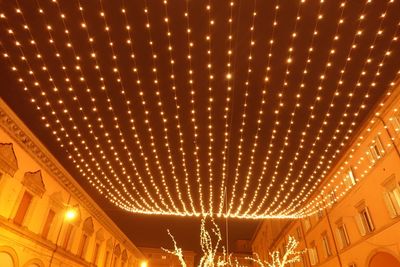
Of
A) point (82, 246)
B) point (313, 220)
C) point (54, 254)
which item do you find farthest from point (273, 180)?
point (82, 246)

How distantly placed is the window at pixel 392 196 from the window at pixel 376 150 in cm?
98

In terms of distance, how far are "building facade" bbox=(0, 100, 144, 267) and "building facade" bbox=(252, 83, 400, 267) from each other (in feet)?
36.4

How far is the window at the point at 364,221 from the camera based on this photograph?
36.7 ft

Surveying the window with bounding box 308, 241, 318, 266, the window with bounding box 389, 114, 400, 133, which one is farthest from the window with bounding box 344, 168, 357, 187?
the window with bounding box 308, 241, 318, 266

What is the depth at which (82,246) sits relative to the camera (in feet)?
51.4

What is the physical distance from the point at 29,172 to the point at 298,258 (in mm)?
17209

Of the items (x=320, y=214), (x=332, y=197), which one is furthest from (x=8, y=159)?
(x=320, y=214)

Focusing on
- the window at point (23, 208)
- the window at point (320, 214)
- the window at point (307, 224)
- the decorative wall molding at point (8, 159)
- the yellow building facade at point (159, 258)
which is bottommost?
the window at point (23, 208)

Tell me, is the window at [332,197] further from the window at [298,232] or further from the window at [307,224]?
the window at [298,232]

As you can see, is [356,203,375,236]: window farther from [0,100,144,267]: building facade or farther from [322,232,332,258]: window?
[0,100,144,267]: building facade

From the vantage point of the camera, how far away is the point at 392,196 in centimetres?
979

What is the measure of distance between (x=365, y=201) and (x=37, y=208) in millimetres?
12574

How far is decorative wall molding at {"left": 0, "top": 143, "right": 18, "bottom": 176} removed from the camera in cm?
919

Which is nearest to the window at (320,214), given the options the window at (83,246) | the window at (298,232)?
the window at (298,232)
